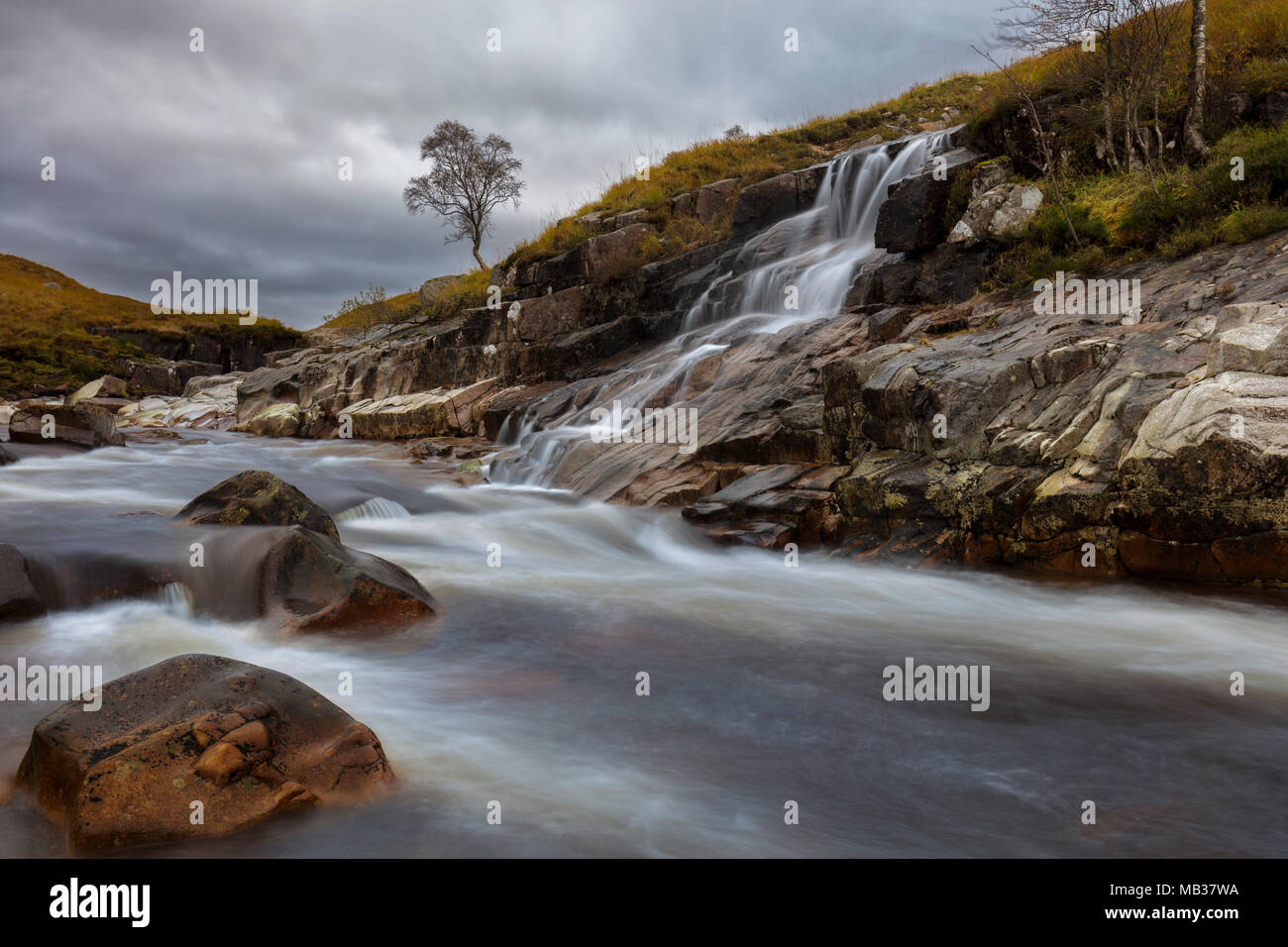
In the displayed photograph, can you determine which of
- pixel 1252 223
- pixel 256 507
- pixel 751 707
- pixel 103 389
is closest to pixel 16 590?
pixel 256 507

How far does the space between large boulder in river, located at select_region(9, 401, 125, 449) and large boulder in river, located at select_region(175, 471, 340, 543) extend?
1025cm

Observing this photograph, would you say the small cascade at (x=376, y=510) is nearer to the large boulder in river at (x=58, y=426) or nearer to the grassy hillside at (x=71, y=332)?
the large boulder in river at (x=58, y=426)

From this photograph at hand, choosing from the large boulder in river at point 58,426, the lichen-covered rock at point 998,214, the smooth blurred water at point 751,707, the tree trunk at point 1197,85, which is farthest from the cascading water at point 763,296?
the large boulder in river at point 58,426

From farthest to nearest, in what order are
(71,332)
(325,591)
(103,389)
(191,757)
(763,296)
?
1. (71,332)
2. (103,389)
3. (763,296)
4. (325,591)
5. (191,757)

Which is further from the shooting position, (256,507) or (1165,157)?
(1165,157)

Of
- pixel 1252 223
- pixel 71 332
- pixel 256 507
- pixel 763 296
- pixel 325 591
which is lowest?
pixel 325 591

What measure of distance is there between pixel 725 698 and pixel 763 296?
42.6ft

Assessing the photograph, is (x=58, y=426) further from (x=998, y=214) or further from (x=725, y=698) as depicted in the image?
(x=998, y=214)

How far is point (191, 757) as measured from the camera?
3.31 m

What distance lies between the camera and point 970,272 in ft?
41.0

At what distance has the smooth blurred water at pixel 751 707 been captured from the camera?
3.51 metres

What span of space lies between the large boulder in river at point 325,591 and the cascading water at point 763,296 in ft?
25.0
